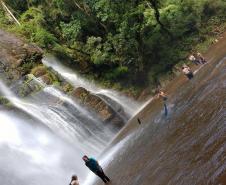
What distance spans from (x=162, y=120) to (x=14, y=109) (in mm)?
13627

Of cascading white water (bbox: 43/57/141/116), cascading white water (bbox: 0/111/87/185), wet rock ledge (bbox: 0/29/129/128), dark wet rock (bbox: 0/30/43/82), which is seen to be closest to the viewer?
cascading white water (bbox: 0/111/87/185)

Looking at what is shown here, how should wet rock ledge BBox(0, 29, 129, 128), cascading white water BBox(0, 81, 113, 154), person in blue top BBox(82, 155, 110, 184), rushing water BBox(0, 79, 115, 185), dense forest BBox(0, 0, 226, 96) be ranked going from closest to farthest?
person in blue top BBox(82, 155, 110, 184) → rushing water BBox(0, 79, 115, 185) → cascading white water BBox(0, 81, 113, 154) → wet rock ledge BBox(0, 29, 129, 128) → dense forest BBox(0, 0, 226, 96)

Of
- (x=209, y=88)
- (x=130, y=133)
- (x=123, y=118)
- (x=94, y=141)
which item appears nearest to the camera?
(x=209, y=88)

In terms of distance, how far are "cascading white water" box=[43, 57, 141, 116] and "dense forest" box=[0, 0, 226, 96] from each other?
90cm

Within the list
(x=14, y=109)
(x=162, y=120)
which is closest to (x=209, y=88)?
(x=162, y=120)

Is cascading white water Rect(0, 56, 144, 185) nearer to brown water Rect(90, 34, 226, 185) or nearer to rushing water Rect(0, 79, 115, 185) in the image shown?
rushing water Rect(0, 79, 115, 185)

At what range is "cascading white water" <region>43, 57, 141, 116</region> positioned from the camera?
4122 centimetres

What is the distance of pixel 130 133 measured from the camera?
29.8 metres

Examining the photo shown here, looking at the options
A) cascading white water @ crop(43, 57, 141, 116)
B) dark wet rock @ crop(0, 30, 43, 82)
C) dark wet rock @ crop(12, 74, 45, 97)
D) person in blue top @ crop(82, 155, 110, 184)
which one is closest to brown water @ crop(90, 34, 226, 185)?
person in blue top @ crop(82, 155, 110, 184)

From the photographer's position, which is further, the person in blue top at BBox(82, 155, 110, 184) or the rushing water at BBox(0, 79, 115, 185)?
the rushing water at BBox(0, 79, 115, 185)

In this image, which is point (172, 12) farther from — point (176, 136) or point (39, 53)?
point (176, 136)

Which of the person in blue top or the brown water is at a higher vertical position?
the person in blue top

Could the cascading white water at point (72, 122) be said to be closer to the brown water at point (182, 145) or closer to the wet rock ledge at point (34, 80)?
the wet rock ledge at point (34, 80)

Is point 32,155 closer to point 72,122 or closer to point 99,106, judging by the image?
point 72,122
